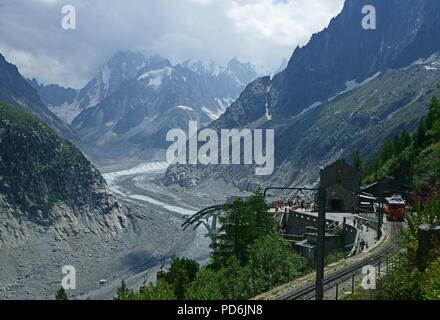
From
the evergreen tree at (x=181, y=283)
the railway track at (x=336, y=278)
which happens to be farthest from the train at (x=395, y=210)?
the evergreen tree at (x=181, y=283)

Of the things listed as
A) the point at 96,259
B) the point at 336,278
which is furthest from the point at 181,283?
the point at 96,259

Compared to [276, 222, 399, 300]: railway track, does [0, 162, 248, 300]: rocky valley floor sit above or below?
below

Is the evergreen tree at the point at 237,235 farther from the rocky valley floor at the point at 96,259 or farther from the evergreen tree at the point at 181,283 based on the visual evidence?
the rocky valley floor at the point at 96,259

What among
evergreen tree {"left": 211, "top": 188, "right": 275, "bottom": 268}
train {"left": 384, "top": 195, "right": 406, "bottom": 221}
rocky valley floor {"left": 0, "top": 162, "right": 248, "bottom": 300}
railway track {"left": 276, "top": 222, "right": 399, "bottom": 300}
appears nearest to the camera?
railway track {"left": 276, "top": 222, "right": 399, "bottom": 300}

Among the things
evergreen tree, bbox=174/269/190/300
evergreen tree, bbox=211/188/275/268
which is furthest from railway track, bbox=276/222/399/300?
evergreen tree, bbox=174/269/190/300

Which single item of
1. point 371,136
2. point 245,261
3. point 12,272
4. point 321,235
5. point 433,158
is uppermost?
point 371,136

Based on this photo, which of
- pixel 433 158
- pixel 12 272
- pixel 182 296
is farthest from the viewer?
pixel 12 272

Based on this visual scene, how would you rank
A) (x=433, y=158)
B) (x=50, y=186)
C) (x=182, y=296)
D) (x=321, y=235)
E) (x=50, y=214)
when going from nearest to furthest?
(x=321, y=235), (x=182, y=296), (x=433, y=158), (x=50, y=214), (x=50, y=186)

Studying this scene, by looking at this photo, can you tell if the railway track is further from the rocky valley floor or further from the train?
the rocky valley floor
